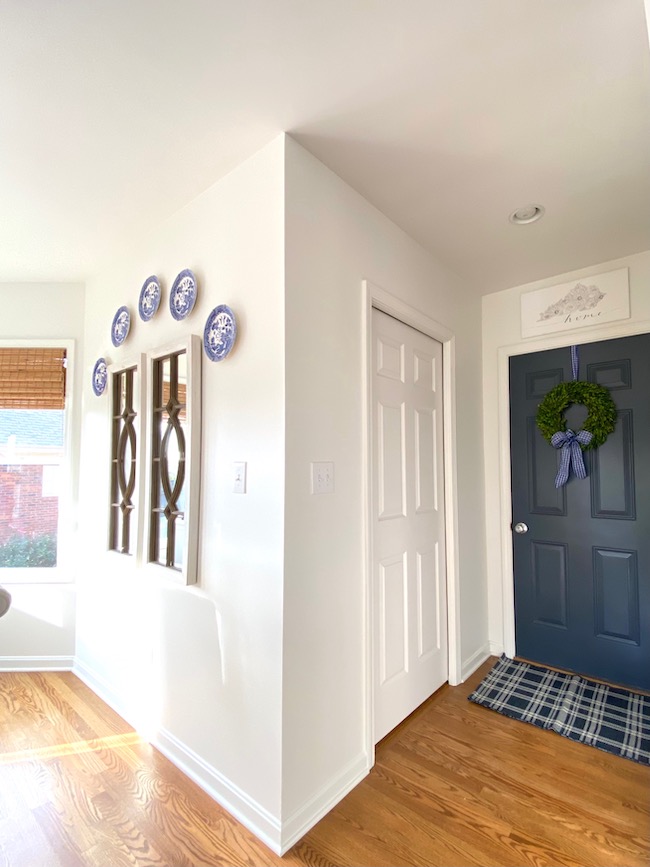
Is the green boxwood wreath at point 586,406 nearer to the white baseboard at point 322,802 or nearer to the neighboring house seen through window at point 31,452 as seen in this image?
the white baseboard at point 322,802

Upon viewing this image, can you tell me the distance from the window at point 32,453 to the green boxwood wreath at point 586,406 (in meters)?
3.13

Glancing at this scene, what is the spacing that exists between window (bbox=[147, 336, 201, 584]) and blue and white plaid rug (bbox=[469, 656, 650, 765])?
5.88 ft

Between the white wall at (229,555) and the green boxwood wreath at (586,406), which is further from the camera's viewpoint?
the green boxwood wreath at (586,406)

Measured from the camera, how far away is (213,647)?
178 centimetres

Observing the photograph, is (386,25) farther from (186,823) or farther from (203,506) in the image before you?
(186,823)

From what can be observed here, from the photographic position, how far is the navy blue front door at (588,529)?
2520mm

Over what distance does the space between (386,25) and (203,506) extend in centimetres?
171

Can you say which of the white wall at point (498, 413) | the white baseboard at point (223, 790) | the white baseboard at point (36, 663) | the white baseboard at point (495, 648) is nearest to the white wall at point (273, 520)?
the white baseboard at point (223, 790)

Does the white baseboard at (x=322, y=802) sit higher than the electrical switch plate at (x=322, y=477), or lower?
lower

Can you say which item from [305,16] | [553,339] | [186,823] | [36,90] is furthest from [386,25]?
[186,823]

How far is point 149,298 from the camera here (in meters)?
2.23

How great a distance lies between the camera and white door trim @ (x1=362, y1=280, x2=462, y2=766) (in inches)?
74.0
